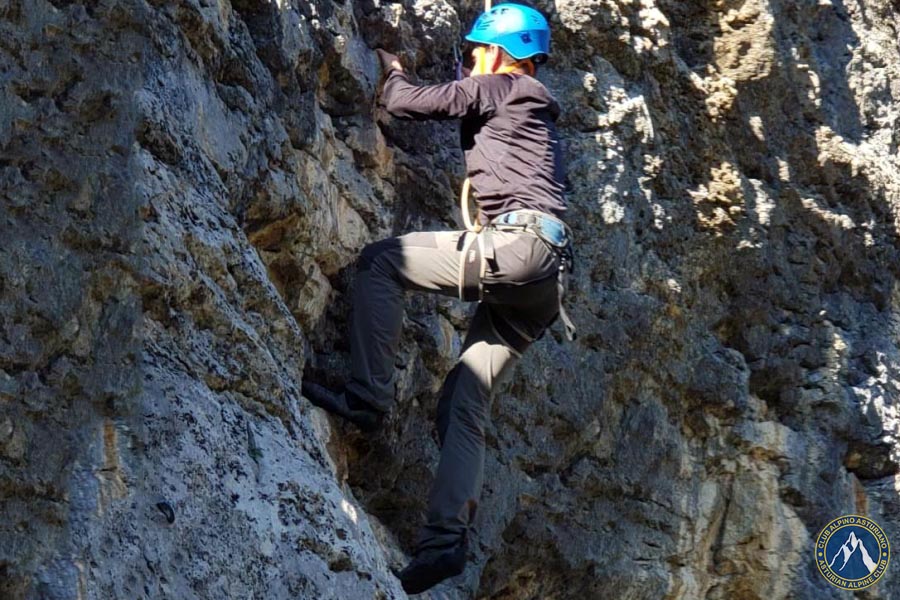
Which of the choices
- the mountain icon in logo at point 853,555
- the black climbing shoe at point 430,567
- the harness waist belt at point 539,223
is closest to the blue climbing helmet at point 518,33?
the harness waist belt at point 539,223

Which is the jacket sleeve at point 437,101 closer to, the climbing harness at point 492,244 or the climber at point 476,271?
the climber at point 476,271

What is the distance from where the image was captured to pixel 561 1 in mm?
7164

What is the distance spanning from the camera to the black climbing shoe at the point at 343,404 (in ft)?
18.3

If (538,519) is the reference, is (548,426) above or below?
above

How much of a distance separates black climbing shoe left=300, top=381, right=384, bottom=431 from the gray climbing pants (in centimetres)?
4

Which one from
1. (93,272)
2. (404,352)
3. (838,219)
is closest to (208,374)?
(93,272)

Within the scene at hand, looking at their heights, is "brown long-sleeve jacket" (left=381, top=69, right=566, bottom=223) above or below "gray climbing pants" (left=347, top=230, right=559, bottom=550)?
above

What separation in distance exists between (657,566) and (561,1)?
9.64 feet

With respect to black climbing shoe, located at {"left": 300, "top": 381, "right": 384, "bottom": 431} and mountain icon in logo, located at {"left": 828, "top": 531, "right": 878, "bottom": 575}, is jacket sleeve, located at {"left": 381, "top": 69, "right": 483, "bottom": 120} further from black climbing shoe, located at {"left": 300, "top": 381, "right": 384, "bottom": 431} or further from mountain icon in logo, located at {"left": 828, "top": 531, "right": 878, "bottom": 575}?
mountain icon in logo, located at {"left": 828, "top": 531, "right": 878, "bottom": 575}

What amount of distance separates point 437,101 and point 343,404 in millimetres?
1292

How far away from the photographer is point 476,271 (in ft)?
18.5

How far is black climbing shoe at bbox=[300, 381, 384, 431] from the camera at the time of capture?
5.58 meters

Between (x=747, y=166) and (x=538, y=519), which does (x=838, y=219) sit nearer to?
(x=747, y=166)

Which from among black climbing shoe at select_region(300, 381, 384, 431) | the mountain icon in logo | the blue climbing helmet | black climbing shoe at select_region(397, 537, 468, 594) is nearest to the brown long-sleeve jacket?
the blue climbing helmet
